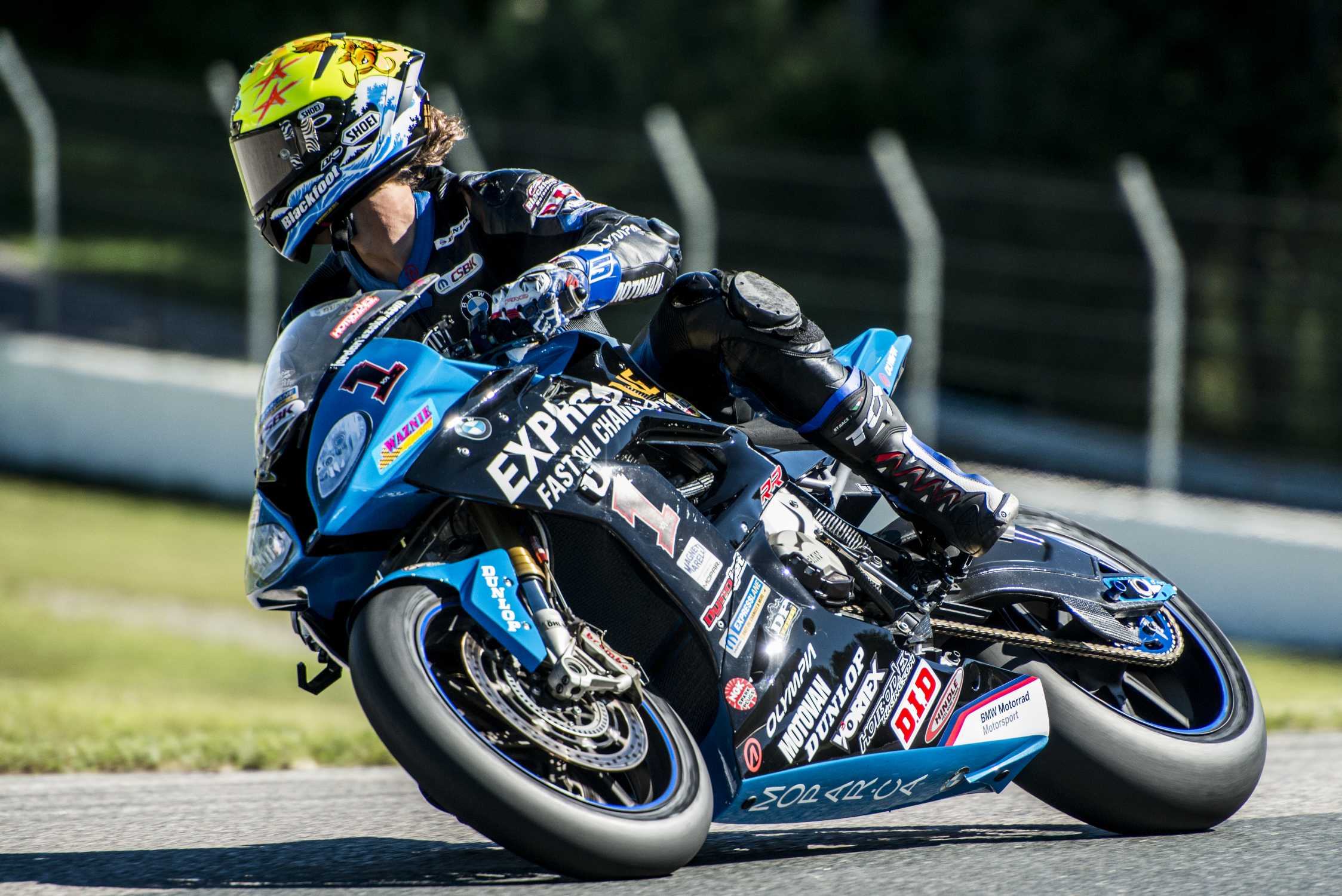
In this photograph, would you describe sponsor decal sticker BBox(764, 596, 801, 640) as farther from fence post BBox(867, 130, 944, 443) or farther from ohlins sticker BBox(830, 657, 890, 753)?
fence post BBox(867, 130, 944, 443)

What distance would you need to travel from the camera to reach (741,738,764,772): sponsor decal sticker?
132 inches

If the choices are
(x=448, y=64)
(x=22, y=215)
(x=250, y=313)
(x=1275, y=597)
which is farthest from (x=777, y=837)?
(x=448, y=64)

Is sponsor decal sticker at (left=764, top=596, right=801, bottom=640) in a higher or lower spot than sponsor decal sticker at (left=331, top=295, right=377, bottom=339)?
lower

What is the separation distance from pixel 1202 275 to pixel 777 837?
24.1 feet

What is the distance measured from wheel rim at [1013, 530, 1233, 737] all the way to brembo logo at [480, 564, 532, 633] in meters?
1.40

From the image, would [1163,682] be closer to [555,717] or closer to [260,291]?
[555,717]

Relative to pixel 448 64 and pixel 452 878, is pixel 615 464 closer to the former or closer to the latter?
pixel 452 878

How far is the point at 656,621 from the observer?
3420 millimetres

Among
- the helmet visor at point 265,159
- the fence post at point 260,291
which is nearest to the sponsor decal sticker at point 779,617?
the helmet visor at point 265,159

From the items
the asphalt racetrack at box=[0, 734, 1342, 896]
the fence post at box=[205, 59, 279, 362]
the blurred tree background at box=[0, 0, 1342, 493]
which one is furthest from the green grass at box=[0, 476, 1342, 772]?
the blurred tree background at box=[0, 0, 1342, 493]

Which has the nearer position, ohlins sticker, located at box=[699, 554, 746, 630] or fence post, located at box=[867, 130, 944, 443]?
ohlins sticker, located at box=[699, 554, 746, 630]

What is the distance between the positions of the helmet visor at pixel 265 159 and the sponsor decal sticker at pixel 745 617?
49.5 inches

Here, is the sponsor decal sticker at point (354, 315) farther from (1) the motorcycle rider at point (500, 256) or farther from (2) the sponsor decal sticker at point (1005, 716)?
(2) the sponsor decal sticker at point (1005, 716)

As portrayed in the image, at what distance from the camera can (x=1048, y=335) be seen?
32.7 ft
